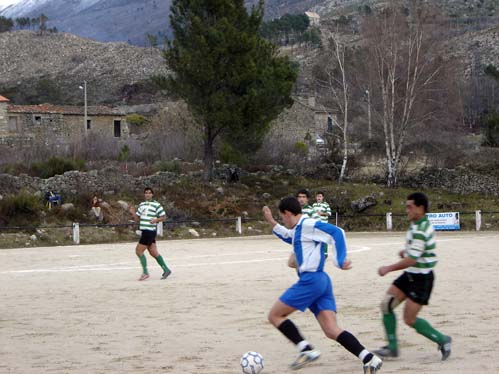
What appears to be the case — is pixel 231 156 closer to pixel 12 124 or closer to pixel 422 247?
pixel 12 124

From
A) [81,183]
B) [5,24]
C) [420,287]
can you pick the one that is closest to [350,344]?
[420,287]

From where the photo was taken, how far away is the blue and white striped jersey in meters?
8.77

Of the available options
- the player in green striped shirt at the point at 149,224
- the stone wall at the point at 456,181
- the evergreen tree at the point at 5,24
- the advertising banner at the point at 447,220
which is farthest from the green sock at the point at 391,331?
the evergreen tree at the point at 5,24

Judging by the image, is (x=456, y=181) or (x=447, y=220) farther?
(x=456, y=181)

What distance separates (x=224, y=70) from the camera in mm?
44312

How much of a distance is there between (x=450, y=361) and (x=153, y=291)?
8744 millimetres

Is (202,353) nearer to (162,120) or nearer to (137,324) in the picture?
(137,324)

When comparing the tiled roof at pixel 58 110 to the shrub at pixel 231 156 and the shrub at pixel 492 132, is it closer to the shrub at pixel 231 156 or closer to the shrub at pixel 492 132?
the shrub at pixel 231 156

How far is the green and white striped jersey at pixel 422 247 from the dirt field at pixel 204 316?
1.01 metres

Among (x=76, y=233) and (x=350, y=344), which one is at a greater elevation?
(x=350, y=344)

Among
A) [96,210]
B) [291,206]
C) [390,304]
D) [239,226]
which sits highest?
[291,206]

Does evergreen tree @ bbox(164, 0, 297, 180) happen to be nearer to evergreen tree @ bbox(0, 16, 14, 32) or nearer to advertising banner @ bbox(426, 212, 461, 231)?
advertising banner @ bbox(426, 212, 461, 231)

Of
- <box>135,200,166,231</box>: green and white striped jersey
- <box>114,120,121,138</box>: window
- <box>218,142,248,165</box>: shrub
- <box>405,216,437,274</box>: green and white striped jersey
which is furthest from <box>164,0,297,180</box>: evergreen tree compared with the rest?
<box>405,216,437,274</box>: green and white striped jersey

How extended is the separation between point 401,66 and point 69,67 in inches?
3649
